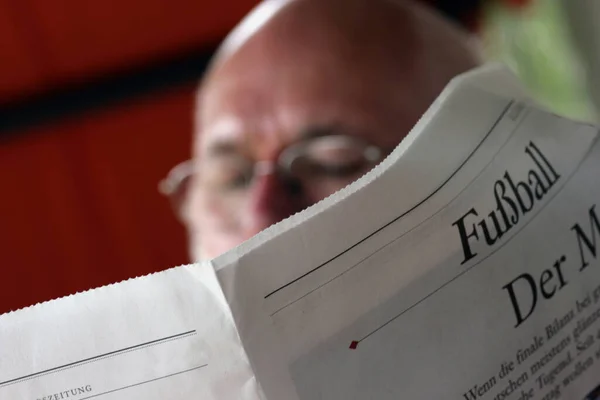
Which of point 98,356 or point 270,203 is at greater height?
point 270,203

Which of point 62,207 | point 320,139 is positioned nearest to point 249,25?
point 320,139

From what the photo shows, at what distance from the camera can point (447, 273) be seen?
0.83ft

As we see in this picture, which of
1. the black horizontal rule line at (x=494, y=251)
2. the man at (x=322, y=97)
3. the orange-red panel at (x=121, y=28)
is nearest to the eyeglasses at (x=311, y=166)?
the man at (x=322, y=97)

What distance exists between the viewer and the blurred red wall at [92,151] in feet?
3.76

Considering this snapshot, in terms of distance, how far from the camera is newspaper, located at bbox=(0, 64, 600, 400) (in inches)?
8.7

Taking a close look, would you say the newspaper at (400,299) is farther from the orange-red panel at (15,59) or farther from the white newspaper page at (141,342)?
the orange-red panel at (15,59)

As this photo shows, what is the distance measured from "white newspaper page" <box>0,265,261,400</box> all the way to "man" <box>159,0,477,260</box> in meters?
0.37

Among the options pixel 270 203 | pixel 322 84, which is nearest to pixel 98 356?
pixel 270 203

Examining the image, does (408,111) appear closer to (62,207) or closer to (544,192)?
(544,192)

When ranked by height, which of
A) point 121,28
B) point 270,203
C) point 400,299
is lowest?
point 400,299

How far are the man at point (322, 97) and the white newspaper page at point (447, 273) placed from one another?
331 mm

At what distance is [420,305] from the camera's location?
0.82ft

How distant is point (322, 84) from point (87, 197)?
2.57ft

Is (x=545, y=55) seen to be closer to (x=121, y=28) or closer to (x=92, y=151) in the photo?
(x=121, y=28)
